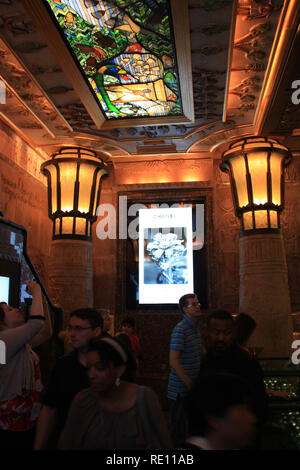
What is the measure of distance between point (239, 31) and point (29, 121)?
4914 mm

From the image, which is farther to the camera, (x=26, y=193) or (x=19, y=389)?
(x=26, y=193)

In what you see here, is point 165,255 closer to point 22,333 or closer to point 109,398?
point 22,333

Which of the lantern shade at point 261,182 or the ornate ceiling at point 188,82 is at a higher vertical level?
the ornate ceiling at point 188,82

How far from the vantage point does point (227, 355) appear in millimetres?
2381

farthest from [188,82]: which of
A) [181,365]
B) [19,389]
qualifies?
[19,389]

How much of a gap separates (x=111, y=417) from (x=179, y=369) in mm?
1638

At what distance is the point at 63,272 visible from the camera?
852 centimetres

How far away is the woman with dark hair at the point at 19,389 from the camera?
85.1 inches

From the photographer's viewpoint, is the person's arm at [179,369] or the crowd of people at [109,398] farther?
the person's arm at [179,369]

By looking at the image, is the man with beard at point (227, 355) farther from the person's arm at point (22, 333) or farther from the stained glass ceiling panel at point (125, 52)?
the stained glass ceiling panel at point (125, 52)

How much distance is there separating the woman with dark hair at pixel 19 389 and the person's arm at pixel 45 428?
43cm

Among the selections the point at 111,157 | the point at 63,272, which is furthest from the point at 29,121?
the point at 63,272

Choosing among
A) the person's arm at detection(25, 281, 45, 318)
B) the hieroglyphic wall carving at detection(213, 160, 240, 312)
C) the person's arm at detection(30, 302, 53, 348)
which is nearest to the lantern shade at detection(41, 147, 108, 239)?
the hieroglyphic wall carving at detection(213, 160, 240, 312)

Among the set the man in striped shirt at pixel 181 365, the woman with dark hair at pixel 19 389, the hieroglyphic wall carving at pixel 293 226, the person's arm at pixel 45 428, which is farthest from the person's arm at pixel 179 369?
the hieroglyphic wall carving at pixel 293 226
